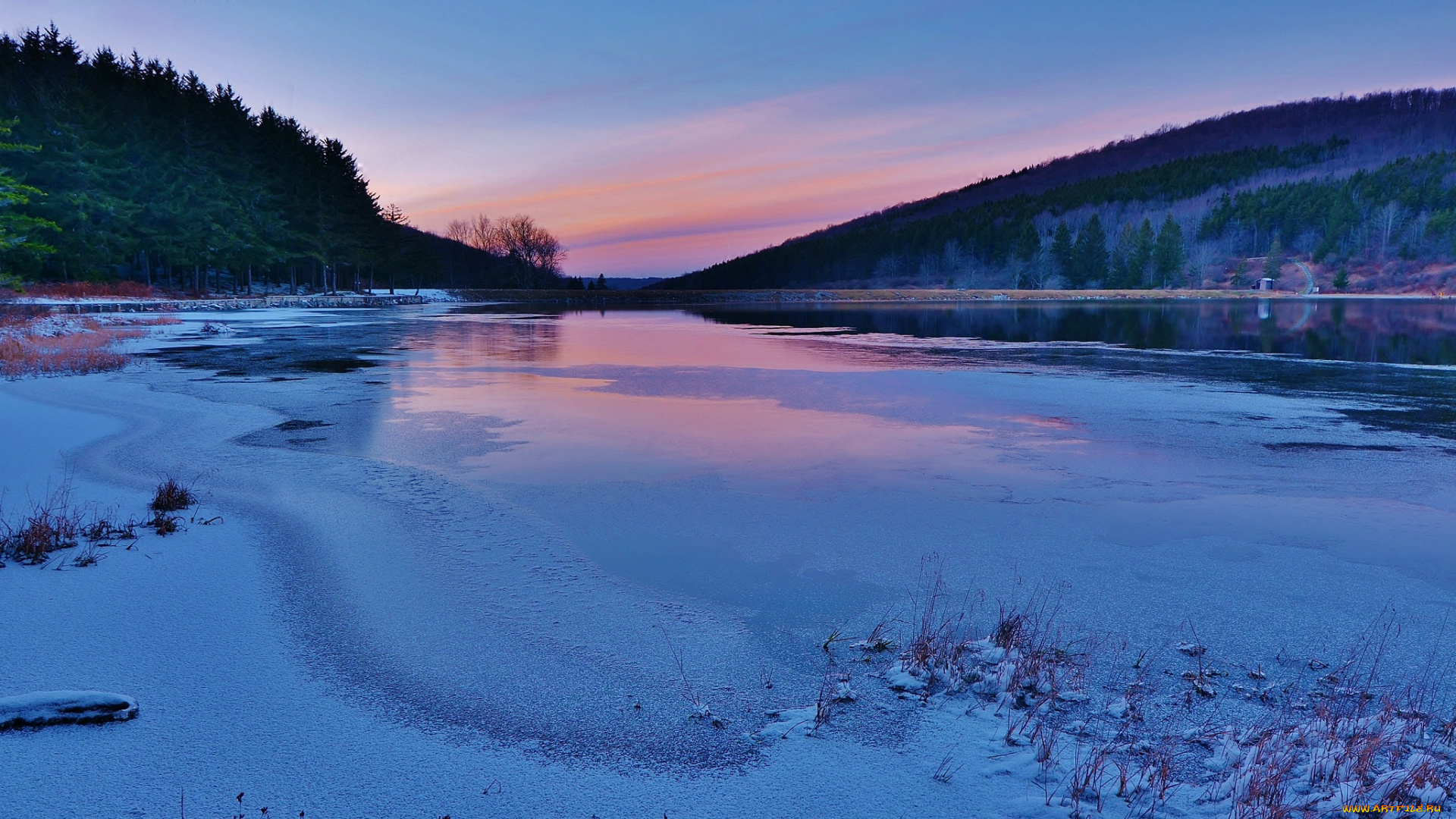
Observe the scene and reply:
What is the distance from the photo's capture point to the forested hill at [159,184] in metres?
46.0

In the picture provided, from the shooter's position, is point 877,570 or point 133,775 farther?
point 877,570

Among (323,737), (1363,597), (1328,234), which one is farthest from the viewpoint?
(1328,234)

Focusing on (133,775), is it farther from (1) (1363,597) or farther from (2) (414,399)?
(2) (414,399)

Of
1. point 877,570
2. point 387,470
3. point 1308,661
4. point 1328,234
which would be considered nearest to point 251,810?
point 877,570

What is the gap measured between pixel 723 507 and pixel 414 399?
33.0 ft

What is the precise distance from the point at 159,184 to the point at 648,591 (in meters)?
65.1

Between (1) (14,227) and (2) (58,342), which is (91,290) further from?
(2) (58,342)

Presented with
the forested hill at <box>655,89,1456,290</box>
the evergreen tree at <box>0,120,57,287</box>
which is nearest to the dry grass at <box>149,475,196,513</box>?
the evergreen tree at <box>0,120,57,287</box>

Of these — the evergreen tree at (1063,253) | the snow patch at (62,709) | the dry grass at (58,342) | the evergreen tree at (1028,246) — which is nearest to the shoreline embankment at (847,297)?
the evergreen tree at (1063,253)

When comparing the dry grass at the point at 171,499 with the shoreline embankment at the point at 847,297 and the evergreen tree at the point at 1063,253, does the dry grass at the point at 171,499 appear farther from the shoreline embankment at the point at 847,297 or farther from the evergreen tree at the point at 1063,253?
the evergreen tree at the point at 1063,253

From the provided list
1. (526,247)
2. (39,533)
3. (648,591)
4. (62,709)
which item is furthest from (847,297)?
(62,709)

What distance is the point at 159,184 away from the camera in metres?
54.4

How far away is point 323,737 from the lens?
400cm

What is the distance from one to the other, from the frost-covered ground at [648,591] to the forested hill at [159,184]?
96.7ft
